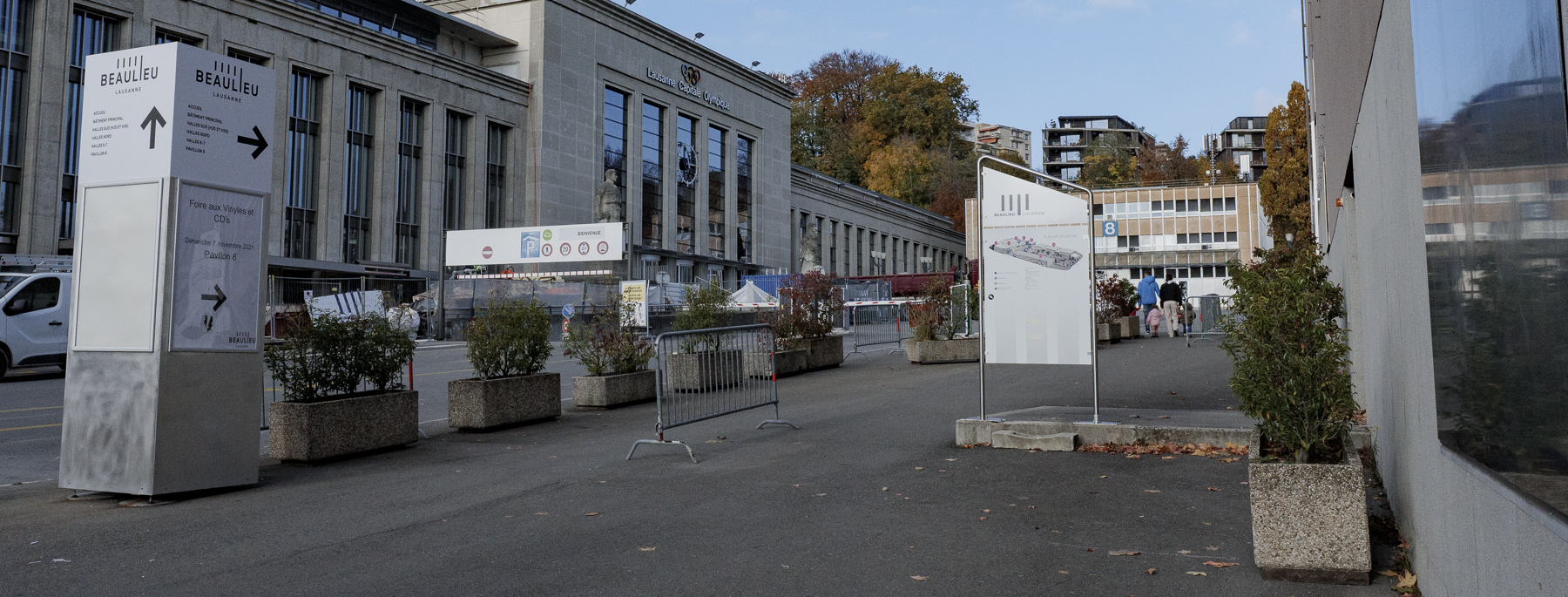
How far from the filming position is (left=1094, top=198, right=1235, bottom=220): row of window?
82.5 meters

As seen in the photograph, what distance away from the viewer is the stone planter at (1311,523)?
4980 millimetres

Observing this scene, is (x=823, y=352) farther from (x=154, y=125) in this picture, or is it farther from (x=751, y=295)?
(x=751, y=295)

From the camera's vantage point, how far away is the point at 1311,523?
199 inches

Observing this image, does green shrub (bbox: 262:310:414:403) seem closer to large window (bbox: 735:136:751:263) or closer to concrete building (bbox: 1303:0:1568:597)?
concrete building (bbox: 1303:0:1568:597)

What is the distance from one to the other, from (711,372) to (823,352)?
9.54 meters

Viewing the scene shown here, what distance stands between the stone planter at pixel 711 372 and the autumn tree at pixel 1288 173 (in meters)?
49.4

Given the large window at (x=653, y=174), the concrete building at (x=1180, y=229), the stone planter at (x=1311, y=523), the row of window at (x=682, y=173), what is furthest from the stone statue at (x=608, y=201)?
the stone planter at (x=1311, y=523)

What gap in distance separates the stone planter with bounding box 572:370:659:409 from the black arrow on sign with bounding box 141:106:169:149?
22.6ft

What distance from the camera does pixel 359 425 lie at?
9.81 m

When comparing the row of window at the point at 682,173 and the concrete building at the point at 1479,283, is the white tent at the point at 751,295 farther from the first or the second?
the concrete building at the point at 1479,283

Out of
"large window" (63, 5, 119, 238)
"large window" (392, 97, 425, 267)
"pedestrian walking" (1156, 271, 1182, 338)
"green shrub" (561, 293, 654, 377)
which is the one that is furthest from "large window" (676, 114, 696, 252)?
"green shrub" (561, 293, 654, 377)

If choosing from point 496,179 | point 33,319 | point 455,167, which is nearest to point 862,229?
point 496,179

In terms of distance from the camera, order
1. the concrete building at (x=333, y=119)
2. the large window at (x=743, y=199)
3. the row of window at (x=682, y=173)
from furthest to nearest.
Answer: the large window at (x=743, y=199), the row of window at (x=682, y=173), the concrete building at (x=333, y=119)

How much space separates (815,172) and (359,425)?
7053cm
